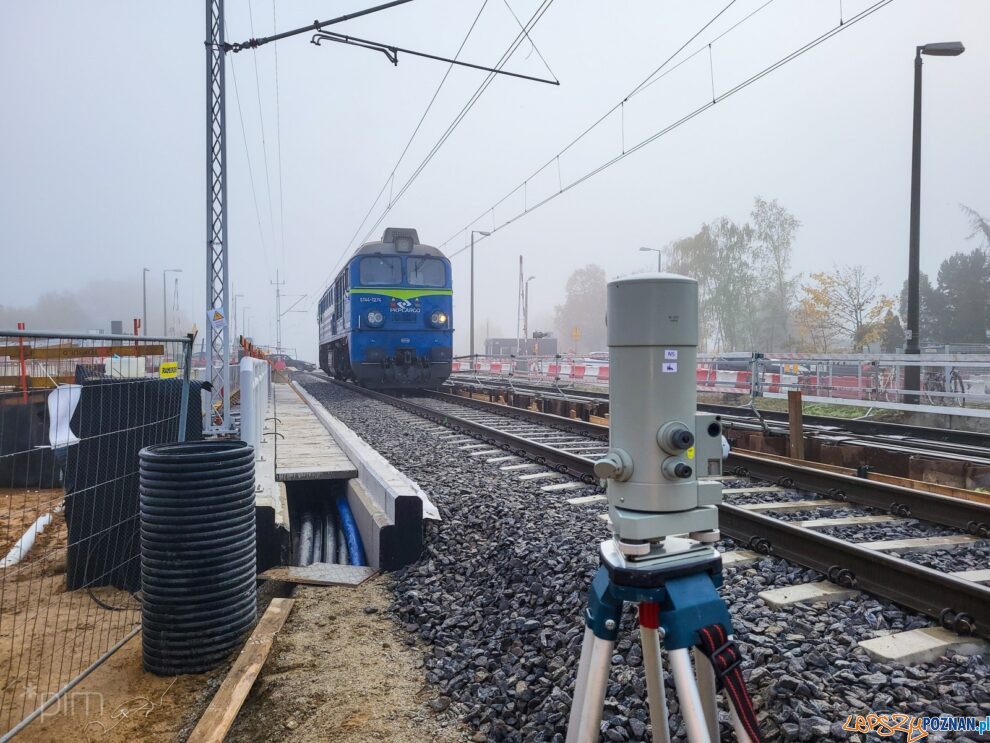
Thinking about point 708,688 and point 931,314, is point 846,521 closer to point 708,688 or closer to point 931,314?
point 708,688

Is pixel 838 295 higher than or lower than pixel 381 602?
higher

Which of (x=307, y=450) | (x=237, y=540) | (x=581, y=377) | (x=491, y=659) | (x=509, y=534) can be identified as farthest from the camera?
(x=581, y=377)

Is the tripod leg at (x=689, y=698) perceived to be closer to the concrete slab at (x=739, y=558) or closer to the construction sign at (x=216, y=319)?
the concrete slab at (x=739, y=558)

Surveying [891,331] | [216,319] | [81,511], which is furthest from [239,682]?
[891,331]

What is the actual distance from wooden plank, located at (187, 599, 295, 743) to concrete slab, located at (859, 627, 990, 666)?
2.72 metres

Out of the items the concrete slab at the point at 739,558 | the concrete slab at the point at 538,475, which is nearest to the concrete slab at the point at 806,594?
the concrete slab at the point at 739,558

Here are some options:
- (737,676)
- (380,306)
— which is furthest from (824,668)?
(380,306)

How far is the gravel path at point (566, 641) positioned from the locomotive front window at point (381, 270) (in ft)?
40.2

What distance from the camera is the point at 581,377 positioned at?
21.1 m

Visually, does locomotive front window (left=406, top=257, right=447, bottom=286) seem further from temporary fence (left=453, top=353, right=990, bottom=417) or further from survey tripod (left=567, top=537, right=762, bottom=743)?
survey tripod (left=567, top=537, right=762, bottom=743)

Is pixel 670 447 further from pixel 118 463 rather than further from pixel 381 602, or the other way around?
pixel 118 463

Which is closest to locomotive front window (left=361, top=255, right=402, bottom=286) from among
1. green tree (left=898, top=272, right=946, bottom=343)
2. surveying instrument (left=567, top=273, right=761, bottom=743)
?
surveying instrument (left=567, top=273, right=761, bottom=743)

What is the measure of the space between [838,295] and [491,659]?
117ft

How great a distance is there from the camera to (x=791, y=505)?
5082 millimetres
